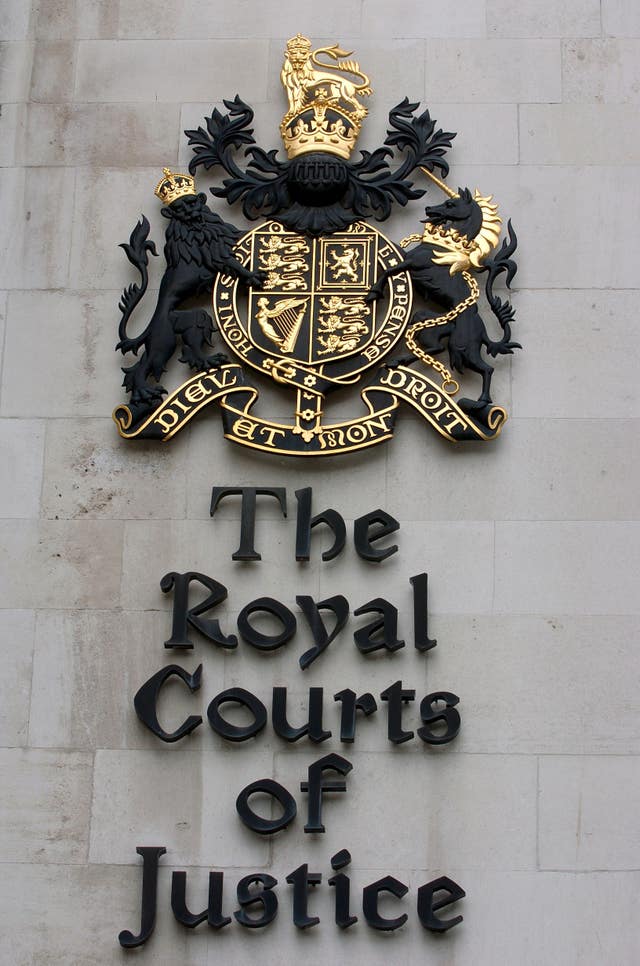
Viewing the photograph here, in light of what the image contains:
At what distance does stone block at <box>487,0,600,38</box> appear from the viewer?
29.3ft

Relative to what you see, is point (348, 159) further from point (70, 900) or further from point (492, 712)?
point (70, 900)

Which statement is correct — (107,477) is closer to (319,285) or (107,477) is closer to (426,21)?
(319,285)

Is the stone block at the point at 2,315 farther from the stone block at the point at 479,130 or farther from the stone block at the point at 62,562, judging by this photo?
the stone block at the point at 479,130

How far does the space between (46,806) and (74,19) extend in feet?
15.0

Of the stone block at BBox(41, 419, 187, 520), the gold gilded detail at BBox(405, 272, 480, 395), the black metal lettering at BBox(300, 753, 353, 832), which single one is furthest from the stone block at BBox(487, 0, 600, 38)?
the black metal lettering at BBox(300, 753, 353, 832)

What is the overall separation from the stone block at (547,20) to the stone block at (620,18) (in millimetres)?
46

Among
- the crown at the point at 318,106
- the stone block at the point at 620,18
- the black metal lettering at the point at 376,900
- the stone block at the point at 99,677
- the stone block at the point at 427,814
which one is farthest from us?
the stone block at the point at 620,18

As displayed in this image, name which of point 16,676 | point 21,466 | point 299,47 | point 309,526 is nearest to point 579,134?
point 299,47

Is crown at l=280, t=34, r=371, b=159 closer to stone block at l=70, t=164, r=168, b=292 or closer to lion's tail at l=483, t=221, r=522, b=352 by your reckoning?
stone block at l=70, t=164, r=168, b=292

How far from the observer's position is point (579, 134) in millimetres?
8734

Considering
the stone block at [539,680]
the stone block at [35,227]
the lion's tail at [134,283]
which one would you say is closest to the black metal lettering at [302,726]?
the stone block at [539,680]

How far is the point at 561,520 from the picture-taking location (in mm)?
8062

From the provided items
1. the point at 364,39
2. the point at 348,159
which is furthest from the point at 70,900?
the point at 364,39

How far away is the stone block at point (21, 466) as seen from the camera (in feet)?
27.3
